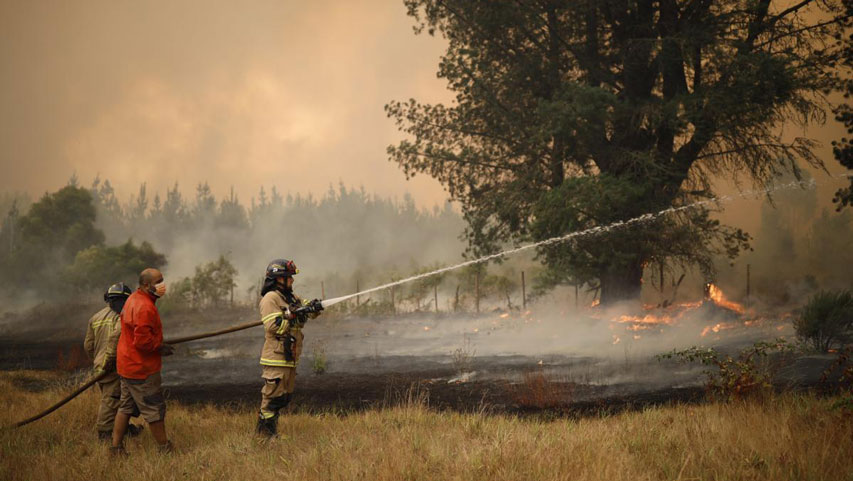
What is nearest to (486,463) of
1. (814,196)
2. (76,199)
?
(76,199)

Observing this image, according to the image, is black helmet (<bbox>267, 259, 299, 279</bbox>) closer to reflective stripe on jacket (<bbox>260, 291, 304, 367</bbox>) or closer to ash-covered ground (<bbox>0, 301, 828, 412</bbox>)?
reflective stripe on jacket (<bbox>260, 291, 304, 367</bbox>)

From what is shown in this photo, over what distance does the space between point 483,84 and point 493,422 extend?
45.7ft

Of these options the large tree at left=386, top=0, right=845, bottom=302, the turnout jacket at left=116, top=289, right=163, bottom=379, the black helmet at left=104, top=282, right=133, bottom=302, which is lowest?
the turnout jacket at left=116, top=289, right=163, bottom=379

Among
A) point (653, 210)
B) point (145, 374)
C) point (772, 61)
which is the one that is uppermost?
point (772, 61)

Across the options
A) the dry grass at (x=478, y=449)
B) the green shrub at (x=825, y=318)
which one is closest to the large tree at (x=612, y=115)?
the green shrub at (x=825, y=318)

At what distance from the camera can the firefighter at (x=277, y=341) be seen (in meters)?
6.51

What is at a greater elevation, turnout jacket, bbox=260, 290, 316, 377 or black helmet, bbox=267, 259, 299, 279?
black helmet, bbox=267, 259, 299, 279

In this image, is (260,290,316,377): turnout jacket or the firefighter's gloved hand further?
the firefighter's gloved hand

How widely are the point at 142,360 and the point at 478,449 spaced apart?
3.75 meters

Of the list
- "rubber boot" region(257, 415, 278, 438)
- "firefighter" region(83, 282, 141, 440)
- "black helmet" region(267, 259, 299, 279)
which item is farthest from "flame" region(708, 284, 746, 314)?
"firefighter" region(83, 282, 141, 440)

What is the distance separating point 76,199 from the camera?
5794 cm

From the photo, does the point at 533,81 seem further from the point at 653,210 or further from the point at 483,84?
the point at 653,210

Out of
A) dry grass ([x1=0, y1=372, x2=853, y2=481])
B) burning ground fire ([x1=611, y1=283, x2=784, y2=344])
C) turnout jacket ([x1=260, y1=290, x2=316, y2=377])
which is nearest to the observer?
dry grass ([x1=0, y1=372, x2=853, y2=481])

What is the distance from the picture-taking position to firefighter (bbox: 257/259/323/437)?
6.51m
